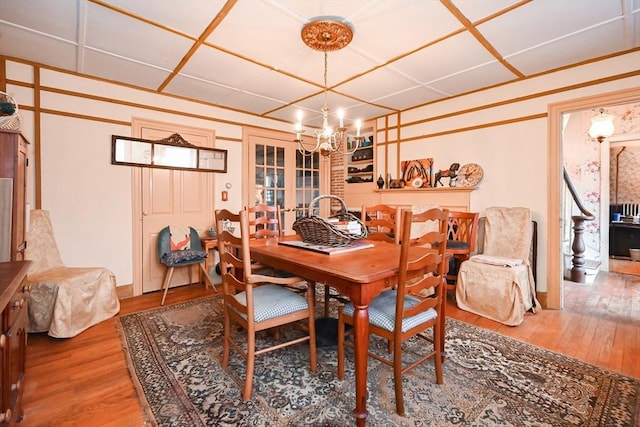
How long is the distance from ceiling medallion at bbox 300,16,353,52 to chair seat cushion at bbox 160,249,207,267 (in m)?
2.54

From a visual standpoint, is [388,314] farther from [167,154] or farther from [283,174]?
[283,174]

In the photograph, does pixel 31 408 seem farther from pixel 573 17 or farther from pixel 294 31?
pixel 573 17

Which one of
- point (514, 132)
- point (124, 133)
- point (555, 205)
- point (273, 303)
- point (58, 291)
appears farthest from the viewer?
point (124, 133)

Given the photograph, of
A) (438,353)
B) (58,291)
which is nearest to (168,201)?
(58,291)

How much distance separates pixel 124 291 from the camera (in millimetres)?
3457

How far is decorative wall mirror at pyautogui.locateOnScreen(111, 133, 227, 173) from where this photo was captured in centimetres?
340

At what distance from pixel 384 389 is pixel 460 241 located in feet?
7.06

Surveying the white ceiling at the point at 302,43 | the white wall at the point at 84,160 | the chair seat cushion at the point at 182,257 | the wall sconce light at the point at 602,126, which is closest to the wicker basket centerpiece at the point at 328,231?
the white ceiling at the point at 302,43

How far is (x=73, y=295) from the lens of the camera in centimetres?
250

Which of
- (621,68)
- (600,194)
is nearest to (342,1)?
(621,68)

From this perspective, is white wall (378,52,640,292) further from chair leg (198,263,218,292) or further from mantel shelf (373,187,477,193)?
chair leg (198,263,218,292)

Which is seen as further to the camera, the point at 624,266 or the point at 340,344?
the point at 624,266

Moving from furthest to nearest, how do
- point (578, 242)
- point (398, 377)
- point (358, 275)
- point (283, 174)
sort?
1. point (283, 174)
2. point (578, 242)
3. point (398, 377)
4. point (358, 275)

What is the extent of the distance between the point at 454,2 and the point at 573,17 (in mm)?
932
